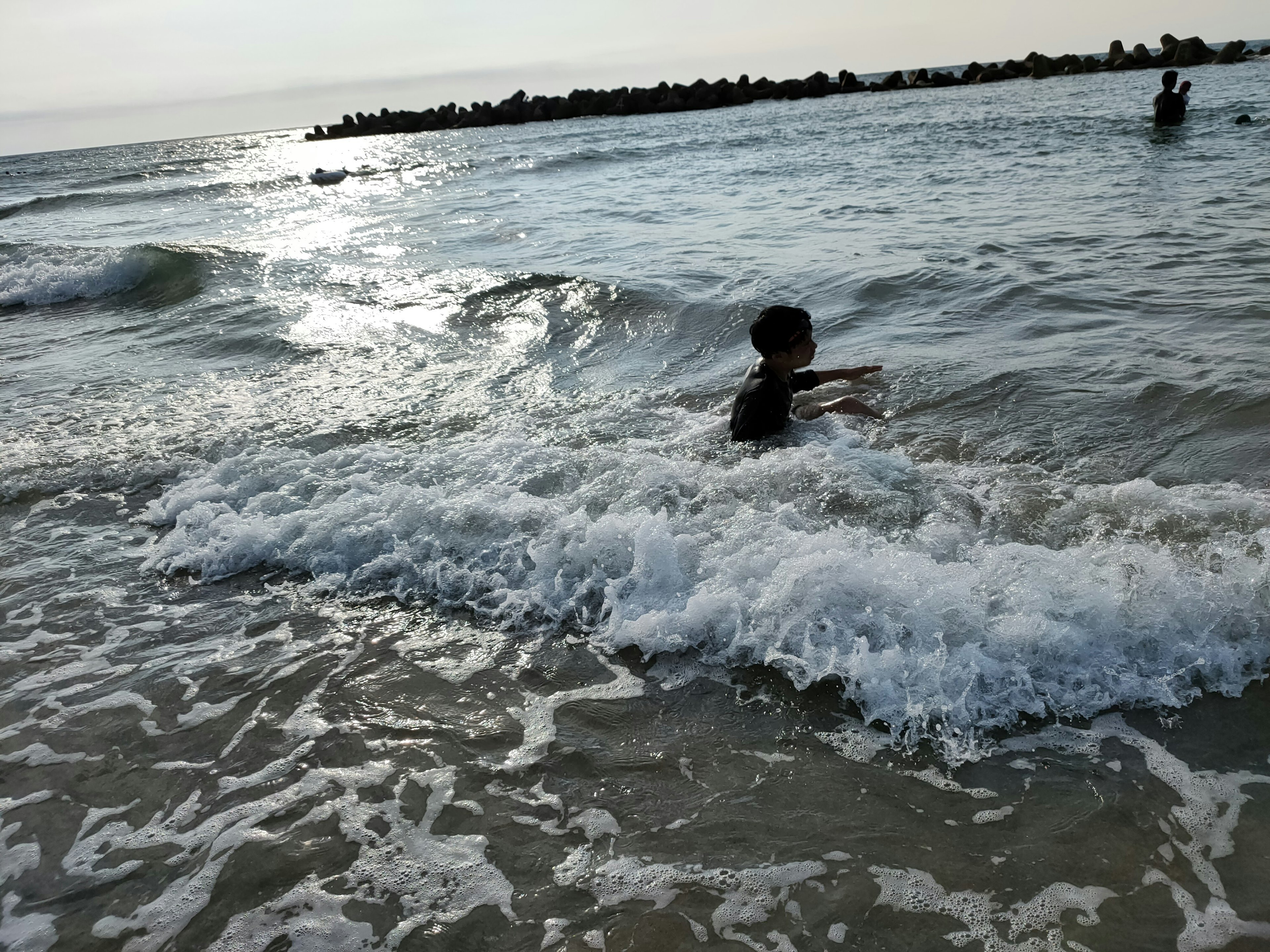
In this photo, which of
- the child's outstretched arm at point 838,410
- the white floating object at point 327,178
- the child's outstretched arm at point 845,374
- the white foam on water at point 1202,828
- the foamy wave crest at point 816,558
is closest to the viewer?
the white foam on water at point 1202,828

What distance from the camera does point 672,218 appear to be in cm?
1410

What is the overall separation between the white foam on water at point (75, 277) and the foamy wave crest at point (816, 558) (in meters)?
9.46

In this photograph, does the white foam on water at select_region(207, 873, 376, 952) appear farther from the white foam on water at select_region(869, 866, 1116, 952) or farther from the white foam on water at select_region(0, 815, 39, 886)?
the white foam on water at select_region(869, 866, 1116, 952)

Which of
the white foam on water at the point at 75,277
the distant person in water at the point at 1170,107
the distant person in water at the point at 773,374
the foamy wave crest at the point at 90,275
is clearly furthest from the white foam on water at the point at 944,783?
the distant person in water at the point at 1170,107

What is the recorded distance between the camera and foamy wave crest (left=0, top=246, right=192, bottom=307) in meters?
12.7

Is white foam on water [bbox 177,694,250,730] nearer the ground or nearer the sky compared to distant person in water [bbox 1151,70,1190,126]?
nearer the ground

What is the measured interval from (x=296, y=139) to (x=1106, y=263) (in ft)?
303

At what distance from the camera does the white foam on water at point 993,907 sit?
7.02 feet

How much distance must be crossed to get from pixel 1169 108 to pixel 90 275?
859 inches

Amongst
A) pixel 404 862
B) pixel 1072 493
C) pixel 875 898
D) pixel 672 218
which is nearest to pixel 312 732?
pixel 404 862

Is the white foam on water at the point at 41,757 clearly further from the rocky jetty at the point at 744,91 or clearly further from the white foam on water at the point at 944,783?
the rocky jetty at the point at 744,91

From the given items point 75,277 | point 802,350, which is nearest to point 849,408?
point 802,350

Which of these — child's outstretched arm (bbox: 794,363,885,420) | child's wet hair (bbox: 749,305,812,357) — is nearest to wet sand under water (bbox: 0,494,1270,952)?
child's wet hair (bbox: 749,305,812,357)

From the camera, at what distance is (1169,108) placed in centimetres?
1823
